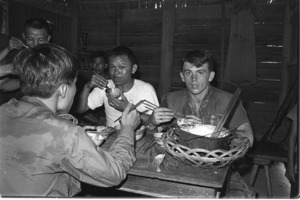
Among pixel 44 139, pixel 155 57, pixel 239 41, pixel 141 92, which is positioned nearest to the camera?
pixel 44 139

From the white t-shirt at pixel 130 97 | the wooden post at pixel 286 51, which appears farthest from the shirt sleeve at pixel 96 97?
the wooden post at pixel 286 51

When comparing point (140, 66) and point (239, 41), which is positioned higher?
point (239, 41)

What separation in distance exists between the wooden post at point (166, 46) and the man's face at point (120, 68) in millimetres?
2781

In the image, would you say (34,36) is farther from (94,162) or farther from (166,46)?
(166,46)

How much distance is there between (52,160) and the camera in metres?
1.46

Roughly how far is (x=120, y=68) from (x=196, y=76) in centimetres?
106

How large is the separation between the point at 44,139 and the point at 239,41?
5.07m

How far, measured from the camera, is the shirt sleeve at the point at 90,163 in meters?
1.44

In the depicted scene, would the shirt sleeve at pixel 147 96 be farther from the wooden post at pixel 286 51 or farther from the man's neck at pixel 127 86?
the wooden post at pixel 286 51

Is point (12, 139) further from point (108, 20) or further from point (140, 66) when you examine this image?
point (108, 20)

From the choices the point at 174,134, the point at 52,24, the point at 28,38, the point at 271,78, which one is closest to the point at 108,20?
the point at 52,24

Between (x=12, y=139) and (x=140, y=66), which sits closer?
(x=12, y=139)

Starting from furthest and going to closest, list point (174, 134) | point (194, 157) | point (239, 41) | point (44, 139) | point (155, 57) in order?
point (155, 57), point (239, 41), point (174, 134), point (194, 157), point (44, 139)

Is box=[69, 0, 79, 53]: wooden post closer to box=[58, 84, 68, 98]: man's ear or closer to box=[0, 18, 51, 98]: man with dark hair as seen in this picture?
box=[0, 18, 51, 98]: man with dark hair
